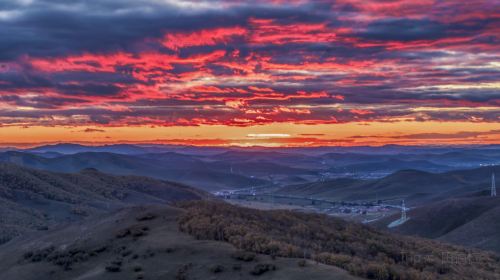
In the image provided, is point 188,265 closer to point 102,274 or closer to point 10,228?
point 102,274

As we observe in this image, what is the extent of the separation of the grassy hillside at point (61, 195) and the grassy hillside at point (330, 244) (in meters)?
35.5

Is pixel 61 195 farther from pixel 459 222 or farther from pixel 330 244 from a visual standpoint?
pixel 330 244

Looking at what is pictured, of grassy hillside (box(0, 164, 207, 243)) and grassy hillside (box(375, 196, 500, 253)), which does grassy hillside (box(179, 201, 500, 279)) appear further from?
grassy hillside (box(375, 196, 500, 253))

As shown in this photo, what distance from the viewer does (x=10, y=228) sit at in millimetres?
87062

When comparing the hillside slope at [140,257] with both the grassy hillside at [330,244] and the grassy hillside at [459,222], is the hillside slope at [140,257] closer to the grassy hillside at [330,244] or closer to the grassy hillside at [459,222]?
the grassy hillside at [330,244]

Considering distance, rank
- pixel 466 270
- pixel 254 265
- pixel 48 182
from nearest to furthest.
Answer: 1. pixel 254 265
2. pixel 466 270
3. pixel 48 182

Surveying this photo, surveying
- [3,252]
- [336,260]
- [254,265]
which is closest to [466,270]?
[336,260]

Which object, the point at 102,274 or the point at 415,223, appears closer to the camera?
the point at 102,274

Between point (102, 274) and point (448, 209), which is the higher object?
point (102, 274)

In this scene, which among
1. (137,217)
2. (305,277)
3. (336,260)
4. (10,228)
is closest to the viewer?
(305,277)

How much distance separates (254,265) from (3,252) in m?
35.3

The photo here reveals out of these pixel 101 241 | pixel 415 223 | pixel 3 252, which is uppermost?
pixel 101 241

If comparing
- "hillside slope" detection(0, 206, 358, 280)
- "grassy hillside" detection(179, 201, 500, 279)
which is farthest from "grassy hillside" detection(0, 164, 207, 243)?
"grassy hillside" detection(179, 201, 500, 279)

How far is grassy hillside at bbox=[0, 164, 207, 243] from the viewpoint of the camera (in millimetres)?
101450
